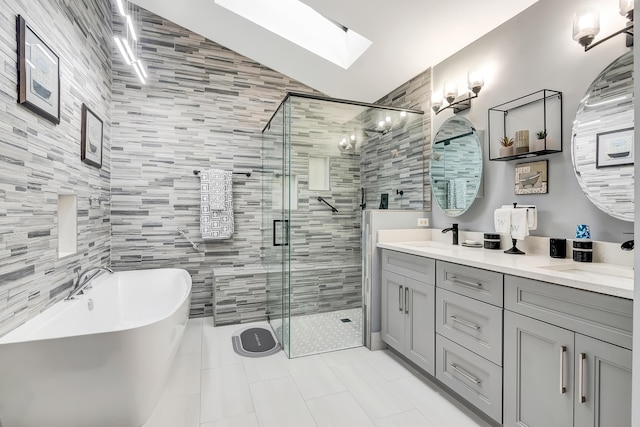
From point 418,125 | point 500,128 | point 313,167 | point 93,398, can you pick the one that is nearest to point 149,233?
point 313,167

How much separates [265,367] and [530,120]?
2.69 meters

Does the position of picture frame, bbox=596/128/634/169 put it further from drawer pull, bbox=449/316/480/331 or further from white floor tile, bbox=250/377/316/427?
white floor tile, bbox=250/377/316/427

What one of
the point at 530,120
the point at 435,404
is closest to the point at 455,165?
the point at 530,120

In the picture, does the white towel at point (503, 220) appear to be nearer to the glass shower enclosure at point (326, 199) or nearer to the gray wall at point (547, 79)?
the gray wall at point (547, 79)

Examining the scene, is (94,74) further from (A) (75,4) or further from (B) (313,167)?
(B) (313,167)

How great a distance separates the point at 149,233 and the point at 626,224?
13.3 feet

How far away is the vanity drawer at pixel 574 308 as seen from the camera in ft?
3.79

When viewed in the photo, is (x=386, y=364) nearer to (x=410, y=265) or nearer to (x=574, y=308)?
(x=410, y=265)

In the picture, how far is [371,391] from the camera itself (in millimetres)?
2107

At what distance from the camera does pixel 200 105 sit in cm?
372

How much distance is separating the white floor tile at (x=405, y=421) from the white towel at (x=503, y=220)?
1.31 m

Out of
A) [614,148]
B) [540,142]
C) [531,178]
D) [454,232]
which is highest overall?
[540,142]

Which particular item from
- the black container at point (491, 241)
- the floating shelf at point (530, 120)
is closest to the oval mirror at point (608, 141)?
the floating shelf at point (530, 120)

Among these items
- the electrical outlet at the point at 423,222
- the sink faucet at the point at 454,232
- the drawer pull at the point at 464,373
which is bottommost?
the drawer pull at the point at 464,373
